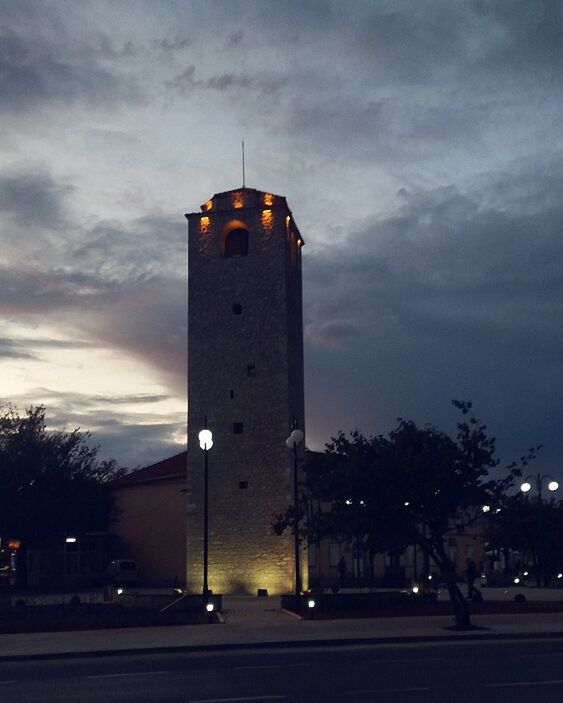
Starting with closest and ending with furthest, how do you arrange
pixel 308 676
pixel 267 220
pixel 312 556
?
pixel 308 676 < pixel 267 220 < pixel 312 556

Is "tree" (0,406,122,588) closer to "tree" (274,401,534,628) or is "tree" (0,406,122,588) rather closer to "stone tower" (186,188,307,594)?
"stone tower" (186,188,307,594)

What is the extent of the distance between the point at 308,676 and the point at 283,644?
632 centimetres

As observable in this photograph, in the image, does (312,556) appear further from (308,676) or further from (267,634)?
(308,676)

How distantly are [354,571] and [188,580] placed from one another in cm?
1767

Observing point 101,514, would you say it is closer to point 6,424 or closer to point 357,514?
point 6,424

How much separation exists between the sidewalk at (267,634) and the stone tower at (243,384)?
17666 millimetres

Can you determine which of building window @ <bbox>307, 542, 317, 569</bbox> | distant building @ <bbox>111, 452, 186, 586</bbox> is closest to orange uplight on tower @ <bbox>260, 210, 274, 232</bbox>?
building window @ <bbox>307, 542, 317, 569</bbox>

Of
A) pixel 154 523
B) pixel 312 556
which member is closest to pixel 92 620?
pixel 312 556

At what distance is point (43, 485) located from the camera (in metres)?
58.5

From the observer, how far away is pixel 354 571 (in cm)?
6272

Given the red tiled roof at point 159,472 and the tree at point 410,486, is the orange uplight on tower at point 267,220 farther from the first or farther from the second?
the tree at point 410,486

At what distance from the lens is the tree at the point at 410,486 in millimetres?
26359

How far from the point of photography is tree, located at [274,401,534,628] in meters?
26.4

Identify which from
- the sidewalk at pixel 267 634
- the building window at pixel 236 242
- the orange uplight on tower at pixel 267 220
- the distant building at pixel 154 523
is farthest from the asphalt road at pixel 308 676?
the distant building at pixel 154 523
